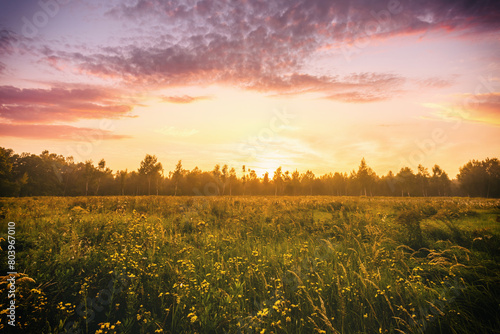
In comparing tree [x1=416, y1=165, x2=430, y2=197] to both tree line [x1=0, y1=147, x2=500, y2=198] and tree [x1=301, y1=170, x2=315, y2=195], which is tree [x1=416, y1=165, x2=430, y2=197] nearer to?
tree line [x1=0, y1=147, x2=500, y2=198]

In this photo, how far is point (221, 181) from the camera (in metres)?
79.1

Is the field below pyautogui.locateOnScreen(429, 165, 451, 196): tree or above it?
below

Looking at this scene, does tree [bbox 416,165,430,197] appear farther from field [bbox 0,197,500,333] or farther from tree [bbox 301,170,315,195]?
field [bbox 0,197,500,333]

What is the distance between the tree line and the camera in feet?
193

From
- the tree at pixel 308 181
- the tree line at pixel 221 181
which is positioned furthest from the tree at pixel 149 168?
the tree at pixel 308 181

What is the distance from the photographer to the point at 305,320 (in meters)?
3.15

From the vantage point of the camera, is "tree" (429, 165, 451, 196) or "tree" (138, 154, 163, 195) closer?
"tree" (138, 154, 163, 195)

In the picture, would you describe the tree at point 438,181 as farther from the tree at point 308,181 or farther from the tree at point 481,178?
the tree at point 308,181

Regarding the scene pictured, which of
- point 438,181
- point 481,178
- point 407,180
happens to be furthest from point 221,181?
point 481,178

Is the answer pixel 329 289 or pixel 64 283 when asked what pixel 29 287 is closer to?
pixel 64 283

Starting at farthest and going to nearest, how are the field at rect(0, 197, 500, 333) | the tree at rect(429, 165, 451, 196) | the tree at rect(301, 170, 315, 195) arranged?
the tree at rect(301, 170, 315, 195)
the tree at rect(429, 165, 451, 196)
the field at rect(0, 197, 500, 333)

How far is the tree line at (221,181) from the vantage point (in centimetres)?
5875

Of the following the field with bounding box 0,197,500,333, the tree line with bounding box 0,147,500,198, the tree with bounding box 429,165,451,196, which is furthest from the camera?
the tree with bounding box 429,165,451,196

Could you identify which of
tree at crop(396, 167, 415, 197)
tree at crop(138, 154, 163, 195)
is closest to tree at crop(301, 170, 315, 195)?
tree at crop(396, 167, 415, 197)
